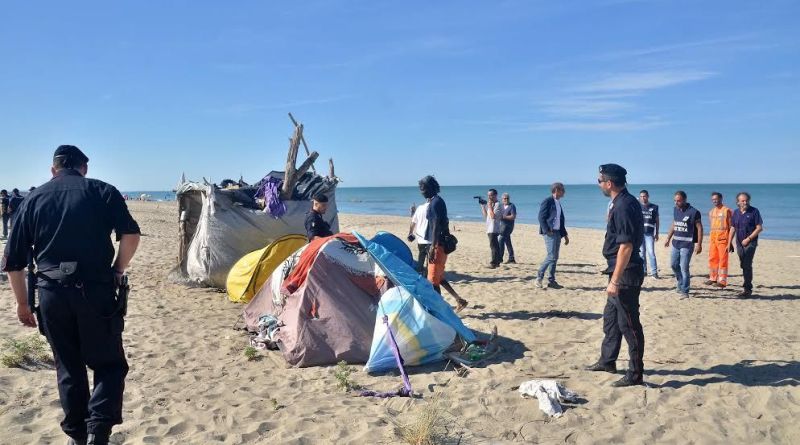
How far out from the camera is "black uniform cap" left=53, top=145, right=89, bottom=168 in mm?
3771

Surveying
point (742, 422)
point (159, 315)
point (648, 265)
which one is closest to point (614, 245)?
point (742, 422)

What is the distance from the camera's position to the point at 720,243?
1033cm

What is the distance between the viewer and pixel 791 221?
36.3m

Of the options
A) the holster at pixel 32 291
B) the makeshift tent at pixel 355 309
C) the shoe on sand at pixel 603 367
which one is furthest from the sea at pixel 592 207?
the holster at pixel 32 291

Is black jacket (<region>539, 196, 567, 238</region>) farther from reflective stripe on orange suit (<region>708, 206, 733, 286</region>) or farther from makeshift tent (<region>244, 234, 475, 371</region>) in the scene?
makeshift tent (<region>244, 234, 475, 371</region>)

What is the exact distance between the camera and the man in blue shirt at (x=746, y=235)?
946 cm

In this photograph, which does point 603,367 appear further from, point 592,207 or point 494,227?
point 592,207

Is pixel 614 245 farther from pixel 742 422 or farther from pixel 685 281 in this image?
pixel 685 281

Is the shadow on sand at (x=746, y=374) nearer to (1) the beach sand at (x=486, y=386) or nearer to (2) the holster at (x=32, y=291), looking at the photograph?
(1) the beach sand at (x=486, y=386)

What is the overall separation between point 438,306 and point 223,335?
274 cm

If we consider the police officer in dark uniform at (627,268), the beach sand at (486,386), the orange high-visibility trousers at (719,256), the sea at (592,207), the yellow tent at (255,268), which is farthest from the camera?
the sea at (592,207)

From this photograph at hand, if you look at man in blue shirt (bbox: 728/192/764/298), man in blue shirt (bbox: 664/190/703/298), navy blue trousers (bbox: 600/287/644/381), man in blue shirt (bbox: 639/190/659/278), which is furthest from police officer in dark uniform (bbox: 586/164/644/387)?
man in blue shirt (bbox: 639/190/659/278)

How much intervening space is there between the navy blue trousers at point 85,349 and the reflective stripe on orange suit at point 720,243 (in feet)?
32.9

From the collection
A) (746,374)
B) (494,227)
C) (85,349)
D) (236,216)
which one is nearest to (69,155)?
(85,349)
